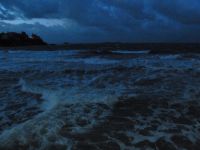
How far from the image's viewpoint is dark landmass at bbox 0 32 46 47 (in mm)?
78750

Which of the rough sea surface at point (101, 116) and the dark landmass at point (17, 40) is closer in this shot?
the rough sea surface at point (101, 116)

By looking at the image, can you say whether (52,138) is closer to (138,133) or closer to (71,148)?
(71,148)

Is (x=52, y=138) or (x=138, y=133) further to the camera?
(x=138, y=133)

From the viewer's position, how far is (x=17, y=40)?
271ft

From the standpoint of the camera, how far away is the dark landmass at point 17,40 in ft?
258

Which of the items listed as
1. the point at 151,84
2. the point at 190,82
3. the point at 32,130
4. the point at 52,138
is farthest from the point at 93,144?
the point at 190,82

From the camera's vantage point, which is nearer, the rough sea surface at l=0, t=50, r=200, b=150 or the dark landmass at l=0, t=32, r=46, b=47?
the rough sea surface at l=0, t=50, r=200, b=150

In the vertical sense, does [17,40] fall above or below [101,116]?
below

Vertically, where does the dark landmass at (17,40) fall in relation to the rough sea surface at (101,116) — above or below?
below

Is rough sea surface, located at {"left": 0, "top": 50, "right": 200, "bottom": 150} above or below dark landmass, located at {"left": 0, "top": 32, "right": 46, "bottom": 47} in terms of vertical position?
above

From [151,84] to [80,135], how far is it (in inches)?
203

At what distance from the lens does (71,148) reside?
416 cm

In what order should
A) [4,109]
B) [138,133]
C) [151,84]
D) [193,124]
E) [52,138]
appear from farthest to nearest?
1. [151,84]
2. [4,109]
3. [193,124]
4. [138,133]
5. [52,138]

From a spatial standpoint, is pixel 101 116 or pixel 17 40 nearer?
pixel 101 116
